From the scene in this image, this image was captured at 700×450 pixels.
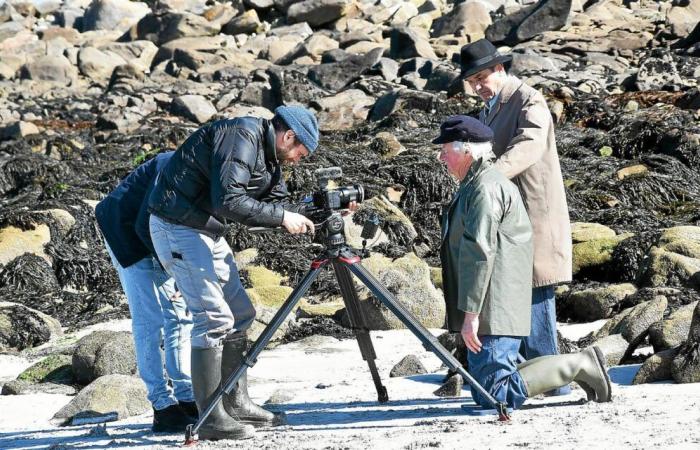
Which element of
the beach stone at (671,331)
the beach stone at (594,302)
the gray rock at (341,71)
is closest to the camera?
the beach stone at (671,331)

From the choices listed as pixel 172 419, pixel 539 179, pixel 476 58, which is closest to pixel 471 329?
pixel 539 179

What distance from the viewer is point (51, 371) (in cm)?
787

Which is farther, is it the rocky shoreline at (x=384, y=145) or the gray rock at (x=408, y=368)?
the rocky shoreline at (x=384, y=145)

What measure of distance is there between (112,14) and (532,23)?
2497 cm

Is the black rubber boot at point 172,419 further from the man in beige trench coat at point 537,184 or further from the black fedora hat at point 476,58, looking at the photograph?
the black fedora hat at point 476,58

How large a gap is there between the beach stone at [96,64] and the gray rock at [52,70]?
33cm

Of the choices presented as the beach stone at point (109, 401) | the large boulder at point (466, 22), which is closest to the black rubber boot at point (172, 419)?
the beach stone at point (109, 401)

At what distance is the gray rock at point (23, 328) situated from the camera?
8.98 meters

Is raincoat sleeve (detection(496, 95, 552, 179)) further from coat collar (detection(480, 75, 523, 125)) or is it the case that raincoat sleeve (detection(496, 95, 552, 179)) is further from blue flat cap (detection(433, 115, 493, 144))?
blue flat cap (detection(433, 115, 493, 144))

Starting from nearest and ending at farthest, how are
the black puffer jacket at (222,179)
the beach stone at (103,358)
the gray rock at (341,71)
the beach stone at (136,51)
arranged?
1. the black puffer jacket at (222,179)
2. the beach stone at (103,358)
3. the gray rock at (341,71)
4. the beach stone at (136,51)

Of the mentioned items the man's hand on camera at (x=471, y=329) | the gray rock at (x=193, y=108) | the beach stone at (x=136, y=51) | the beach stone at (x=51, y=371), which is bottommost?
the beach stone at (x=136, y=51)

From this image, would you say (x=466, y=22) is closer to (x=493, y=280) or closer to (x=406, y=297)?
(x=406, y=297)

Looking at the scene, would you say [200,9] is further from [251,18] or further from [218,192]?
[218,192]

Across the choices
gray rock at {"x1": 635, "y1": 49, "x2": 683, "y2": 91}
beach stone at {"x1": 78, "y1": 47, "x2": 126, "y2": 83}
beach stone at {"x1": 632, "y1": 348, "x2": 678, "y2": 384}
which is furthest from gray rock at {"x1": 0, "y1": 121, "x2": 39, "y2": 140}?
beach stone at {"x1": 632, "y1": 348, "x2": 678, "y2": 384}
